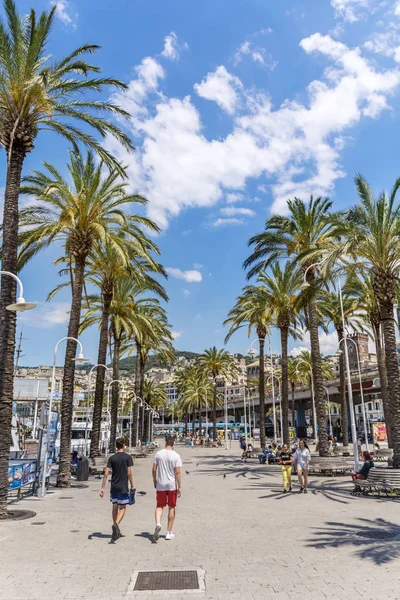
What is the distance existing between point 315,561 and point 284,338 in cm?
2364

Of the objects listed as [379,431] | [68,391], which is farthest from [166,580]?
[379,431]

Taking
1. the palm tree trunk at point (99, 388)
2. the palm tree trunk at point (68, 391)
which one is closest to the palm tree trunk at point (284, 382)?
the palm tree trunk at point (99, 388)

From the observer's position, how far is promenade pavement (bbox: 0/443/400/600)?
5.39 meters

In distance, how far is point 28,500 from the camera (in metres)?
13.1

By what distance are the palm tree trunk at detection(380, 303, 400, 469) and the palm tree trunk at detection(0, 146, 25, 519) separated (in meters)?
11.2

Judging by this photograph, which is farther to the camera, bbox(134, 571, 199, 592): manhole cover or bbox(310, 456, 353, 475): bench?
bbox(310, 456, 353, 475): bench

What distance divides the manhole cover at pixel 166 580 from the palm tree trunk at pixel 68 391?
33.9 ft

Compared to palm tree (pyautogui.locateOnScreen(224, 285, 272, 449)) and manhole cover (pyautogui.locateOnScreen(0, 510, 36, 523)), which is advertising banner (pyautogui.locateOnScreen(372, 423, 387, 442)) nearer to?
palm tree (pyautogui.locateOnScreen(224, 285, 272, 449))

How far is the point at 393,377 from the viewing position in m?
15.0

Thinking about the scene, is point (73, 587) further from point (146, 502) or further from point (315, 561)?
point (146, 502)

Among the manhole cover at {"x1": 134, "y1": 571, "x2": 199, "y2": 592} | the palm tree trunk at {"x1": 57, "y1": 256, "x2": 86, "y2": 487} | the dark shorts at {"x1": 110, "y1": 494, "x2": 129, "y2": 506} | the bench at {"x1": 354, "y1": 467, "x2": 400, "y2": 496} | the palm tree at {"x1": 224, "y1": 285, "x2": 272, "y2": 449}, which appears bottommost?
the manhole cover at {"x1": 134, "y1": 571, "x2": 199, "y2": 592}

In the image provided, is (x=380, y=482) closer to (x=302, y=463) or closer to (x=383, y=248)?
(x=302, y=463)

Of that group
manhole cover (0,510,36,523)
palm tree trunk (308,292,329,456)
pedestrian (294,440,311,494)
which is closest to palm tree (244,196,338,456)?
palm tree trunk (308,292,329,456)

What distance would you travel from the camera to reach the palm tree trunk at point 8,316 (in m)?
10.5
